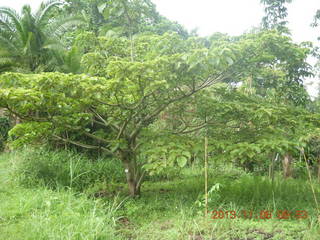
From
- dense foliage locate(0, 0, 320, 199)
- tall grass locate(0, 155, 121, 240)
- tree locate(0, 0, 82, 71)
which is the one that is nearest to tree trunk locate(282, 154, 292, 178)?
dense foliage locate(0, 0, 320, 199)

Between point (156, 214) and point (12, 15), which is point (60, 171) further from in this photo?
point (12, 15)

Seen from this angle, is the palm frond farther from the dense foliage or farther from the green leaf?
the green leaf

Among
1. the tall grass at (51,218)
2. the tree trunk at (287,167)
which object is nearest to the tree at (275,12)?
the tree trunk at (287,167)

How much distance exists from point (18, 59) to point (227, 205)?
8759mm

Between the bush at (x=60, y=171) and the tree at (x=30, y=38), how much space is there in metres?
4.23

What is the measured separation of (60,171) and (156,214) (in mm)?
2391

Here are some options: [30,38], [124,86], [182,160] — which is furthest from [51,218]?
[30,38]

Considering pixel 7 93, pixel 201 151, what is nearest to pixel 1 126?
pixel 7 93

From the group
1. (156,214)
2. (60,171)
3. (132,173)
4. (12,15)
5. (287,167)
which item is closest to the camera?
(156,214)

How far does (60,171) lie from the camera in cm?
509
